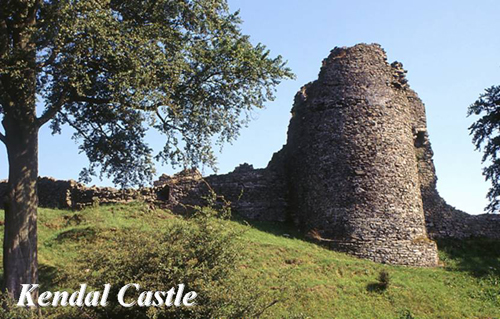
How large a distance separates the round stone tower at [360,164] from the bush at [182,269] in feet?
34.0

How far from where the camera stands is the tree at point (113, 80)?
14562 millimetres

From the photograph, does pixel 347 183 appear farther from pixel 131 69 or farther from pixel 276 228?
pixel 131 69

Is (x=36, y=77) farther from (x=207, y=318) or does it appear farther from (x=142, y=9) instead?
(x=207, y=318)

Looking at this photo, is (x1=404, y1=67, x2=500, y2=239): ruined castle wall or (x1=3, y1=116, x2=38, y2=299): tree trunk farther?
(x1=404, y1=67, x2=500, y2=239): ruined castle wall

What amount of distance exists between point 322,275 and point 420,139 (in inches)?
511

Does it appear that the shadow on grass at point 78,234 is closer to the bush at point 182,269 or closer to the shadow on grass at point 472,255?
the bush at point 182,269

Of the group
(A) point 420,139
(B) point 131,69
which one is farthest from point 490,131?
(B) point 131,69

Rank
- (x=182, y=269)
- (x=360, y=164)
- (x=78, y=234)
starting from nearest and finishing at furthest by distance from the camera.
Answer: (x=182, y=269) → (x=78, y=234) → (x=360, y=164)

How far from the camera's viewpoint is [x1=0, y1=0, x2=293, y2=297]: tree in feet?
47.8

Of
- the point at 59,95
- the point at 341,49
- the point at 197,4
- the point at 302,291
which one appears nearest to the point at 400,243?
the point at 302,291

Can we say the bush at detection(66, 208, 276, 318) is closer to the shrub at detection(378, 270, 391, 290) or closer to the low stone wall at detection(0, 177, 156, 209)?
the shrub at detection(378, 270, 391, 290)

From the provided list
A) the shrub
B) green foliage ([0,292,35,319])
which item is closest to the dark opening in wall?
the shrub

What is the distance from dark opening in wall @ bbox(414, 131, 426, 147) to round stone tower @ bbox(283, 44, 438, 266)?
136 inches

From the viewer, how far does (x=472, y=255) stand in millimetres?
25734
